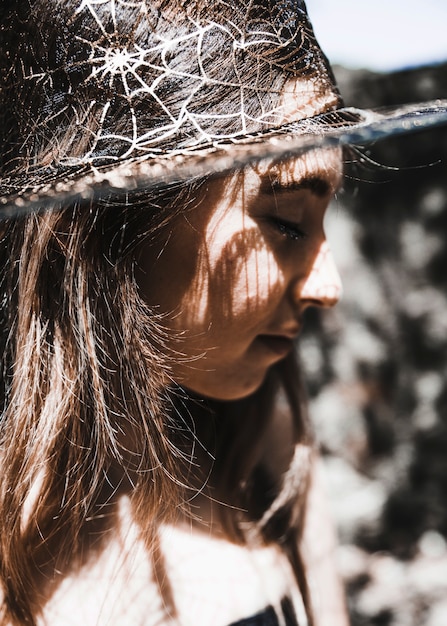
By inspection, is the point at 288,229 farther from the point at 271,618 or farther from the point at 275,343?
the point at 271,618

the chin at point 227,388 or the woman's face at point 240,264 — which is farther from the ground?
the woman's face at point 240,264

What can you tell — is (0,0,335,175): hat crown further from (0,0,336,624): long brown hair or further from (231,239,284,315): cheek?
(231,239,284,315): cheek

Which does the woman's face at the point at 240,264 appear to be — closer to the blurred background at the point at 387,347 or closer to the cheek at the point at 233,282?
the cheek at the point at 233,282

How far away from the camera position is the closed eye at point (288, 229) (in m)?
0.90

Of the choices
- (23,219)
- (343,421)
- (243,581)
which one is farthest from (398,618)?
(23,219)

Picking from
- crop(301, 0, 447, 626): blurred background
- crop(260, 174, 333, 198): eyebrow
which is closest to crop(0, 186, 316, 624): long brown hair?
crop(260, 174, 333, 198): eyebrow

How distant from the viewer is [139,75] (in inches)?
32.1

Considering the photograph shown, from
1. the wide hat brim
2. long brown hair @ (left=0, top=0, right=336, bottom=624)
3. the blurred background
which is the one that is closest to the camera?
the wide hat brim

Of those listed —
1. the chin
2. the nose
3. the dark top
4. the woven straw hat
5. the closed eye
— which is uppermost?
the woven straw hat

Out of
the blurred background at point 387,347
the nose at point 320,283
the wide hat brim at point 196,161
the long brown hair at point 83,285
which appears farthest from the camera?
the blurred background at point 387,347

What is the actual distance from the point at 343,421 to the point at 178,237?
6.14 ft

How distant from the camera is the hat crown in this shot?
2.67 ft

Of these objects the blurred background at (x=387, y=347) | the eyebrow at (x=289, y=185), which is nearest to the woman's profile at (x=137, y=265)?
the eyebrow at (x=289, y=185)

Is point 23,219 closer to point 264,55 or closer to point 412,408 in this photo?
point 264,55
